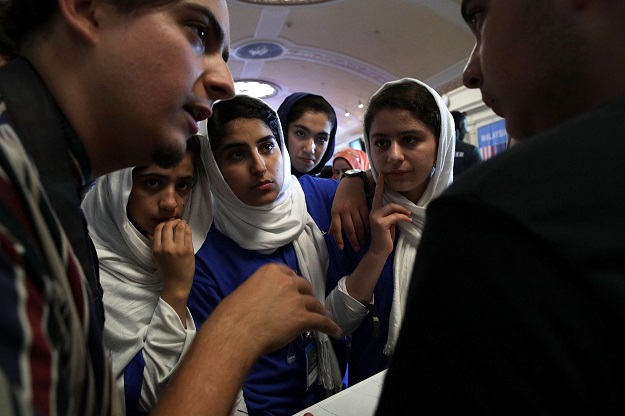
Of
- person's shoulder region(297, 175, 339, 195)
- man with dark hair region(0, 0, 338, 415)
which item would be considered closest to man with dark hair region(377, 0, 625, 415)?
man with dark hair region(0, 0, 338, 415)

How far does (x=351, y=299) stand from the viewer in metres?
1.37

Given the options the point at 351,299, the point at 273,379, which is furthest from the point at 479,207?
the point at 273,379

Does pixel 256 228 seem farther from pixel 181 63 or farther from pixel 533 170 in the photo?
pixel 533 170

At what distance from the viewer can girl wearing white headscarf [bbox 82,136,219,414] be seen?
42.2 inches

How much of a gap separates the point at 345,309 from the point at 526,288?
43.0 inches

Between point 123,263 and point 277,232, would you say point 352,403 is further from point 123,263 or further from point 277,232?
point 123,263

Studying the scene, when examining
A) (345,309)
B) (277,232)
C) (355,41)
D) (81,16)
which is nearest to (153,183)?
(277,232)

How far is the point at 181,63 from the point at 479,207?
725 mm

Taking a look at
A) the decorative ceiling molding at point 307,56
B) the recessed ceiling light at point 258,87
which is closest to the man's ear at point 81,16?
the decorative ceiling molding at point 307,56

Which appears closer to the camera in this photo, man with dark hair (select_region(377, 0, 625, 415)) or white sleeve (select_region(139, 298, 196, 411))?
man with dark hair (select_region(377, 0, 625, 415))

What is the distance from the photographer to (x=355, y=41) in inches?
325

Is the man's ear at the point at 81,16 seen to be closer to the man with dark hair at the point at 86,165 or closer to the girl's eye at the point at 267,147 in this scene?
the man with dark hair at the point at 86,165

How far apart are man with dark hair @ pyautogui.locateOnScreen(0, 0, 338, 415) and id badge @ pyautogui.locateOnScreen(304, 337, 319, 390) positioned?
1.64ft

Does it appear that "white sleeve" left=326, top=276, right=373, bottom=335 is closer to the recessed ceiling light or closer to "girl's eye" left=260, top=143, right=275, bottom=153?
"girl's eye" left=260, top=143, right=275, bottom=153
